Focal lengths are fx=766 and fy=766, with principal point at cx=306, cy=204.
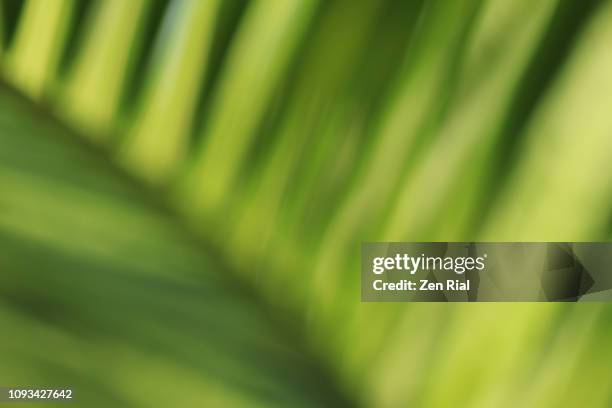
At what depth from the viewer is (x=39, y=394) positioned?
34 centimetres

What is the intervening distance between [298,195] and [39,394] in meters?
0.15

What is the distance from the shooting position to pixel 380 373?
334 mm

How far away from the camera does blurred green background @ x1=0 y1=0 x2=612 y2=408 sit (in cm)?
32

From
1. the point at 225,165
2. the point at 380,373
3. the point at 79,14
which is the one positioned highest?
the point at 79,14

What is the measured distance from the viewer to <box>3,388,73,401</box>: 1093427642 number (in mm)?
336

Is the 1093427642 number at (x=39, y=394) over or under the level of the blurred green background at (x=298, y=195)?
under

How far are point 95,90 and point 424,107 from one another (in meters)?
0.19

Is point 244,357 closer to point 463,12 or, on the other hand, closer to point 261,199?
point 261,199

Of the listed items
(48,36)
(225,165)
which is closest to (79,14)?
(48,36)

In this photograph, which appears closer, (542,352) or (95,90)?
(542,352)

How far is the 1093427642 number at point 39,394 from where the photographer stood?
1.10ft

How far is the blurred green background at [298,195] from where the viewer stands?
319mm

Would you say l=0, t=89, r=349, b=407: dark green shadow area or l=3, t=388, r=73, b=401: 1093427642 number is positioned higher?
l=0, t=89, r=349, b=407: dark green shadow area

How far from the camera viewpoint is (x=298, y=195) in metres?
0.37
